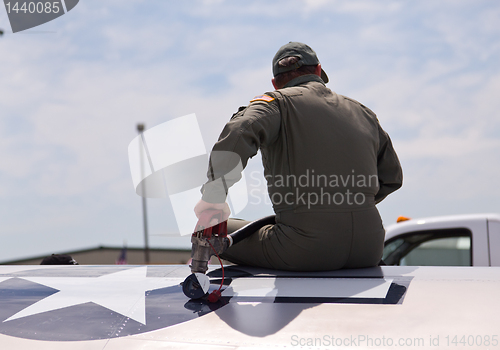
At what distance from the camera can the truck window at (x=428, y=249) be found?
4582 mm

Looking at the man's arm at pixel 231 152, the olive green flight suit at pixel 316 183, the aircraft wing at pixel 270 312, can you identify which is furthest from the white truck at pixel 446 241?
the man's arm at pixel 231 152

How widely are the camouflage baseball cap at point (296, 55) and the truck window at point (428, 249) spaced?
271cm

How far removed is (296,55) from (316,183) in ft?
2.57

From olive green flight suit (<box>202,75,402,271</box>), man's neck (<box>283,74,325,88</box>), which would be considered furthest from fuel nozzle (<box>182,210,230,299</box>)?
man's neck (<box>283,74,325,88</box>)

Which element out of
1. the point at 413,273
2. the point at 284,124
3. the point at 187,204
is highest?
the point at 284,124

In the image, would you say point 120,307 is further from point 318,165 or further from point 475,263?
point 475,263

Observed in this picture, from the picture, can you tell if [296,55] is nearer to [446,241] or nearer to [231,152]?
[231,152]

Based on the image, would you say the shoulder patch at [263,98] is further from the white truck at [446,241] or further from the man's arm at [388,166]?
the white truck at [446,241]

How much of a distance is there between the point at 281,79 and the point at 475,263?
111 inches

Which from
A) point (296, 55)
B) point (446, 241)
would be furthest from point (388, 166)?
point (446, 241)

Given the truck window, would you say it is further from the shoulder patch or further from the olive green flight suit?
the shoulder patch

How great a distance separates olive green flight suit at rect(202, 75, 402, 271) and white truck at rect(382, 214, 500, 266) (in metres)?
2.25

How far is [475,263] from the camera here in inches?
167

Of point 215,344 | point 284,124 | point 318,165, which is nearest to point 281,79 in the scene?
point 284,124
